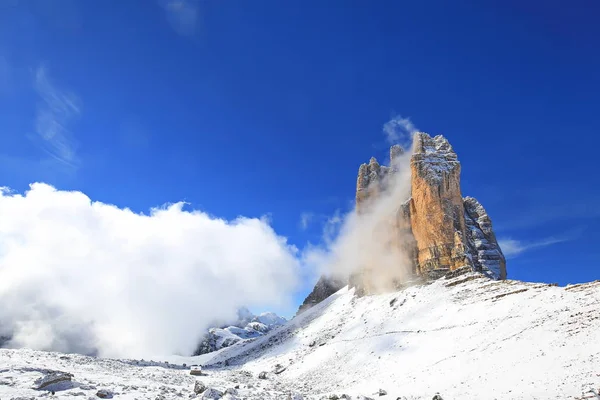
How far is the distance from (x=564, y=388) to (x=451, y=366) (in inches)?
388

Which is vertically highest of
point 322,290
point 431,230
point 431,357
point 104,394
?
point 322,290

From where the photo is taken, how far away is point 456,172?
2437 inches

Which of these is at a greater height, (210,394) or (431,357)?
(431,357)

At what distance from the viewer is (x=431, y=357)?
31.6 metres

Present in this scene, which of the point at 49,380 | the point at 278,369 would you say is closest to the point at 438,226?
the point at 278,369

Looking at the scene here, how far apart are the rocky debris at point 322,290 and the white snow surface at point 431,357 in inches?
1740

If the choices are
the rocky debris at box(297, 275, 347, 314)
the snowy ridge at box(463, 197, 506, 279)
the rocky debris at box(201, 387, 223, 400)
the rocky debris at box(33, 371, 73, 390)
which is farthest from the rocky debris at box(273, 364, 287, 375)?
the rocky debris at box(297, 275, 347, 314)

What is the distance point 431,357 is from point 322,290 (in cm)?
7650

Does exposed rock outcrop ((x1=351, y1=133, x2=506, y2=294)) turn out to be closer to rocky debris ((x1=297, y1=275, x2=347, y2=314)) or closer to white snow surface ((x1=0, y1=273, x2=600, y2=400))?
white snow surface ((x1=0, y1=273, x2=600, y2=400))

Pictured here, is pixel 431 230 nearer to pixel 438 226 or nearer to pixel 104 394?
pixel 438 226

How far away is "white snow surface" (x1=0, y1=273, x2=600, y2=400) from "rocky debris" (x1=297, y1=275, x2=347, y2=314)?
44189 millimetres

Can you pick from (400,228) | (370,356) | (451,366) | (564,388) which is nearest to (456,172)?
(400,228)

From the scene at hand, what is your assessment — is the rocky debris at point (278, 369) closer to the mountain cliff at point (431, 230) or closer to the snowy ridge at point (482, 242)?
the mountain cliff at point (431, 230)

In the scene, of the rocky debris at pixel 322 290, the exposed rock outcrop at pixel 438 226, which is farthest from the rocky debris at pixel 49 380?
the rocky debris at pixel 322 290
